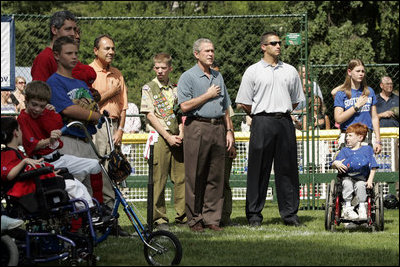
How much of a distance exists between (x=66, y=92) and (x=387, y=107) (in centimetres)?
880

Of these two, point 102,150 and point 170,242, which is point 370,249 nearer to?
point 170,242

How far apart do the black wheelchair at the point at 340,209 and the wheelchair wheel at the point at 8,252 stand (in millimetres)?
4254

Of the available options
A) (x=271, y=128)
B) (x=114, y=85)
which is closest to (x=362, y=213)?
(x=271, y=128)

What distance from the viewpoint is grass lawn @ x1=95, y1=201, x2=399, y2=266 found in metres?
8.33

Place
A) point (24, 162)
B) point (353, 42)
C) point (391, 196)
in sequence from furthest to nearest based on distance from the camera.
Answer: point (353, 42), point (391, 196), point (24, 162)

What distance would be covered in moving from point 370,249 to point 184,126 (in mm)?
2837

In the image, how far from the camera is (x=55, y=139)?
325 inches

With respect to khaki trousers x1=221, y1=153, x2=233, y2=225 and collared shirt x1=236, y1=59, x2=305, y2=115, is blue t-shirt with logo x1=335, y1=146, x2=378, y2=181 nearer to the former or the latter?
collared shirt x1=236, y1=59, x2=305, y2=115

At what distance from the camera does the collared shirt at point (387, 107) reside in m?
16.3

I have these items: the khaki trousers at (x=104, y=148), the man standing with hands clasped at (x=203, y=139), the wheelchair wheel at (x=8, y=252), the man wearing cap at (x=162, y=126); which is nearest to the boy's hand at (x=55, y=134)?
the wheelchair wheel at (x=8, y=252)

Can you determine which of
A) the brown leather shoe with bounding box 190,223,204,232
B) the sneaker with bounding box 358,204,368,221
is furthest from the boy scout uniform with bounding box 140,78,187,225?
the sneaker with bounding box 358,204,368,221

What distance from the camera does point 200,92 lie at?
10.9 metres

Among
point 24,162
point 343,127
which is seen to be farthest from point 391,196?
point 24,162

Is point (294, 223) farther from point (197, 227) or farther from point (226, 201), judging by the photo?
point (197, 227)
